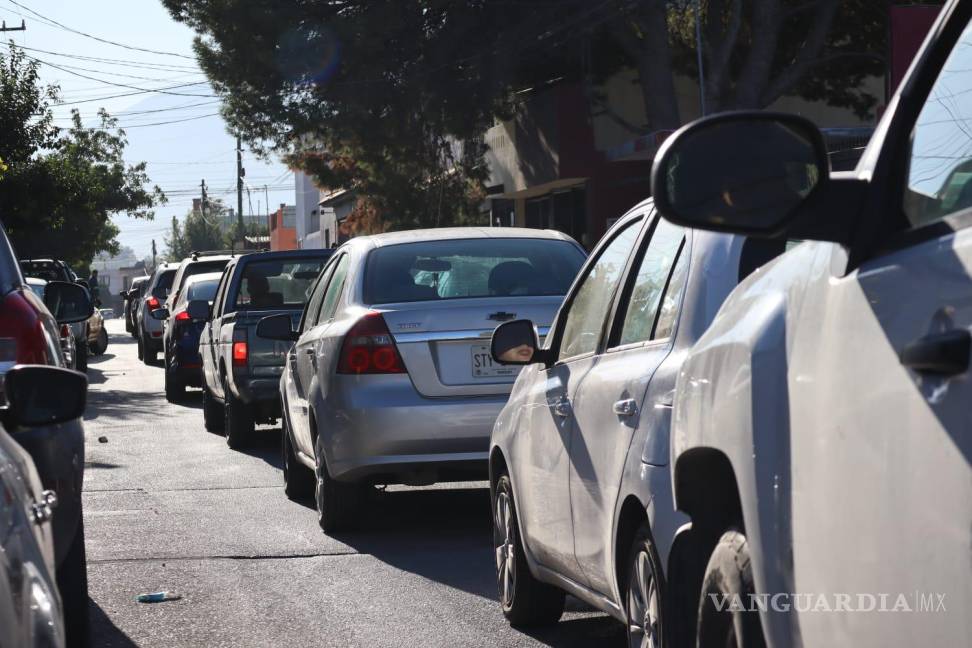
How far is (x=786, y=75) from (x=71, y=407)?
2288 centimetres

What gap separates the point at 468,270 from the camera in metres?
9.26

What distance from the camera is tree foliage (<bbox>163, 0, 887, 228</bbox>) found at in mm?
25891

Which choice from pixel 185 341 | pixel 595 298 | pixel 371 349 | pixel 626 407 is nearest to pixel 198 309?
pixel 185 341

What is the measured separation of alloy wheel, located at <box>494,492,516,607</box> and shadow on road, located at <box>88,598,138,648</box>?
1551mm

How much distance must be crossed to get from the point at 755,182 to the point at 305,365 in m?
7.37

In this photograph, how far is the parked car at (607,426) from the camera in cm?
461

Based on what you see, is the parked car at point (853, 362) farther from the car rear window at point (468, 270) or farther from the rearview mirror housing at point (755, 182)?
the car rear window at point (468, 270)

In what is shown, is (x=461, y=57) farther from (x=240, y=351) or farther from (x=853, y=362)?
(x=853, y=362)

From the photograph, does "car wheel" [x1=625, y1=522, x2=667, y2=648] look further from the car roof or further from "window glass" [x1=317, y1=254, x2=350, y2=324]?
"window glass" [x1=317, y1=254, x2=350, y2=324]

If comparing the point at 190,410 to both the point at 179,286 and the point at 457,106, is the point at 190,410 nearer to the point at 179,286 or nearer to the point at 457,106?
the point at 179,286

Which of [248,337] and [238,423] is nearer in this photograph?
[248,337]

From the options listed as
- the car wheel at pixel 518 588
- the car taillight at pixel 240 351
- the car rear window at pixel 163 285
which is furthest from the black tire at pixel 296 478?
the car rear window at pixel 163 285

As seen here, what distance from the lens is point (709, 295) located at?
186 inches

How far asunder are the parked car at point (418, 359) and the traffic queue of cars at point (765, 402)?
5.61 feet
